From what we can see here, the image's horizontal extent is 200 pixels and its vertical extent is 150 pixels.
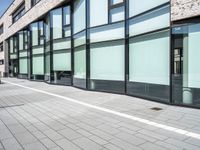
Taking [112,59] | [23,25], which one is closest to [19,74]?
[23,25]

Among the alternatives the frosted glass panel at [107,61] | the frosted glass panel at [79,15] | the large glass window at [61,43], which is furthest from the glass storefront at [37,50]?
the frosted glass panel at [107,61]

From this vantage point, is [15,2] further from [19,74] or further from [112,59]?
[112,59]

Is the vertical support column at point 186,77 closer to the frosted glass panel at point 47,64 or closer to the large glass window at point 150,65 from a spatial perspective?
the large glass window at point 150,65

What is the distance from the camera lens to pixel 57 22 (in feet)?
56.0

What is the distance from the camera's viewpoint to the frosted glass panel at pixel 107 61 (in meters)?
11.1

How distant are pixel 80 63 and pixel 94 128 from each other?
345 inches

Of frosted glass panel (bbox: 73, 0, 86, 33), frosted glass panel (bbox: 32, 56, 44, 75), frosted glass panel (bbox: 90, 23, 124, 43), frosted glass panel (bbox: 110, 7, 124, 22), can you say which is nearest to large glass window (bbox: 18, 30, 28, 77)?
frosted glass panel (bbox: 32, 56, 44, 75)

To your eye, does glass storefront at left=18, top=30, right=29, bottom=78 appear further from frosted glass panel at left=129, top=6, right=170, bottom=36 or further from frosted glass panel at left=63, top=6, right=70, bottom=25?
frosted glass panel at left=129, top=6, right=170, bottom=36

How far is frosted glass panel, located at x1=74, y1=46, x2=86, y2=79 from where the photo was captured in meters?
13.5

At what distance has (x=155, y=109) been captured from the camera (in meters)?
7.59

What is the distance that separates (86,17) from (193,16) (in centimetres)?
712

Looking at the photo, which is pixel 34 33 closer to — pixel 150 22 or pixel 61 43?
pixel 61 43

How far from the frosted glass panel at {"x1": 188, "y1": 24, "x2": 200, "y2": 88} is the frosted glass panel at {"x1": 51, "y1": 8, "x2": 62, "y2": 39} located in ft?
36.6

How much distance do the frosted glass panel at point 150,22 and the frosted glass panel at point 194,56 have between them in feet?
3.62
